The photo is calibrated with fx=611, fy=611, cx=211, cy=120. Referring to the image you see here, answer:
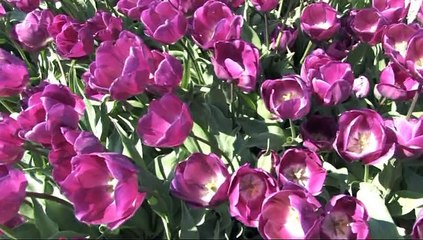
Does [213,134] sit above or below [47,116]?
below

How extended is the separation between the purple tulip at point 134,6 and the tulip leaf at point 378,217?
32.9 inches

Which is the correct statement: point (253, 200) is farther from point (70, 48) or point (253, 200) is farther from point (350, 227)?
point (70, 48)

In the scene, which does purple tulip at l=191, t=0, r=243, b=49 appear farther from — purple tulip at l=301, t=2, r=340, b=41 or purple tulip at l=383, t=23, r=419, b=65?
purple tulip at l=383, t=23, r=419, b=65

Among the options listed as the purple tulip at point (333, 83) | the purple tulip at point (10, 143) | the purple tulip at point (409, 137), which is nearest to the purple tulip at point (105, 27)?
the purple tulip at point (10, 143)

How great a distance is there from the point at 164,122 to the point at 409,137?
51cm

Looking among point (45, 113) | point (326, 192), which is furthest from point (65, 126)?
→ point (326, 192)

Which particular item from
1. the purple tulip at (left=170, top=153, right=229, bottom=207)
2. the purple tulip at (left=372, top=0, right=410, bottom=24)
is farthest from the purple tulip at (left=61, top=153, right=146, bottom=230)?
the purple tulip at (left=372, top=0, right=410, bottom=24)

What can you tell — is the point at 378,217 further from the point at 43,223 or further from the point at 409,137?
the point at 43,223

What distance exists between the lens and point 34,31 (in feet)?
5.78

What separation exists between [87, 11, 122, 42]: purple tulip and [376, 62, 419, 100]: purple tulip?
74 centimetres

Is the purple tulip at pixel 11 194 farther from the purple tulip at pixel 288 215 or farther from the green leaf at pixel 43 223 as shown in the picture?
the purple tulip at pixel 288 215

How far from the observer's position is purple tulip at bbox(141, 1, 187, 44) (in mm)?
1541

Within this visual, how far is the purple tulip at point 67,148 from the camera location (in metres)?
1.18

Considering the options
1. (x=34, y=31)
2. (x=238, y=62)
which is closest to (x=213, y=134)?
(x=238, y=62)
